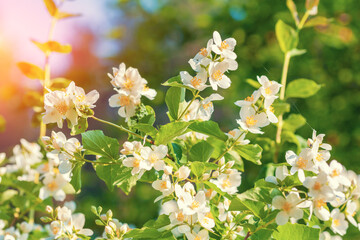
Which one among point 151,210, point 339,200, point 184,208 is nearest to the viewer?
point 184,208

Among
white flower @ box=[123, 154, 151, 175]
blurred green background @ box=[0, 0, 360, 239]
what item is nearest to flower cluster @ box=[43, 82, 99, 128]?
white flower @ box=[123, 154, 151, 175]

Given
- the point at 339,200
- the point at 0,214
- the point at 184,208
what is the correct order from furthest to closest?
the point at 0,214, the point at 339,200, the point at 184,208

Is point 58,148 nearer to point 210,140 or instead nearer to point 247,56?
point 210,140

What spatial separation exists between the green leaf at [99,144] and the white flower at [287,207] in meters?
0.28

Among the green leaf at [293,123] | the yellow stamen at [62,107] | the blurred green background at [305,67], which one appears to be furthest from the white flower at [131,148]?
the blurred green background at [305,67]

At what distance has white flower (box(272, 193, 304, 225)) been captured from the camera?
0.61 m

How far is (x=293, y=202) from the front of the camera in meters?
0.62

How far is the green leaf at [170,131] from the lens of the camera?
0.64 metres

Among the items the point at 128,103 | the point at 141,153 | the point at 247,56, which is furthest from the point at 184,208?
the point at 247,56

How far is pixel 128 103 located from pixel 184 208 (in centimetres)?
21

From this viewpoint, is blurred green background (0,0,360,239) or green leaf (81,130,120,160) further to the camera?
blurred green background (0,0,360,239)

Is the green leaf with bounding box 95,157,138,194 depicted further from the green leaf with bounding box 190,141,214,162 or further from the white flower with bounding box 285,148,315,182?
the white flower with bounding box 285,148,315,182

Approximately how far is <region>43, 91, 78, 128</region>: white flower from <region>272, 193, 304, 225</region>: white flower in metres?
0.35

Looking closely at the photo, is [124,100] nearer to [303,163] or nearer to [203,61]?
[203,61]
